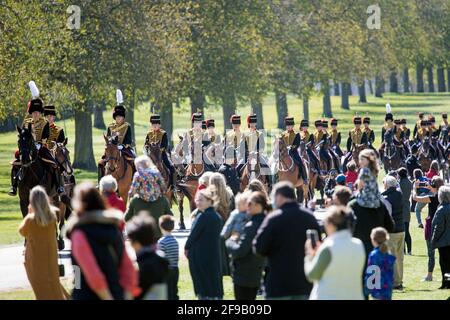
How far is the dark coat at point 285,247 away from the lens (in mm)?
12805

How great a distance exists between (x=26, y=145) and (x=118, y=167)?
3.45m

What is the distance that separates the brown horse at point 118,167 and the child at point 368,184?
417 inches

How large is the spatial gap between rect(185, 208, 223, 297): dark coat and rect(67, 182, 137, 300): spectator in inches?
139

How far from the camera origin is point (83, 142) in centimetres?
5078

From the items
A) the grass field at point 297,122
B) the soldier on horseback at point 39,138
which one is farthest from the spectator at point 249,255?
the soldier on horseback at point 39,138

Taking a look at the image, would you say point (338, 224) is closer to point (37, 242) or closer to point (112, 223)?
point (112, 223)

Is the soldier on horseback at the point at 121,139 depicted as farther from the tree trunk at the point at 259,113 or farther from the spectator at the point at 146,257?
the tree trunk at the point at 259,113

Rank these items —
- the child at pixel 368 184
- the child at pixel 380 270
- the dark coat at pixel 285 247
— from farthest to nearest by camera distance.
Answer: the child at pixel 368 184 < the child at pixel 380 270 < the dark coat at pixel 285 247

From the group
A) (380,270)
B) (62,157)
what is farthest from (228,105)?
(380,270)

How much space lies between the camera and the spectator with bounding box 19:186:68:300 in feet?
49.4

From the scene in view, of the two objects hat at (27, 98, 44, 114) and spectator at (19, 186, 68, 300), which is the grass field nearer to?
spectator at (19, 186, 68, 300)

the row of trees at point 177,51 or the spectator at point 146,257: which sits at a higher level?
the row of trees at point 177,51

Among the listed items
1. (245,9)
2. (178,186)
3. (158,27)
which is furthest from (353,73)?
(178,186)

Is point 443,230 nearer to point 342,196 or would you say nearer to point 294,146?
point 342,196
